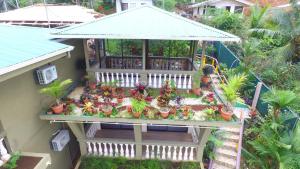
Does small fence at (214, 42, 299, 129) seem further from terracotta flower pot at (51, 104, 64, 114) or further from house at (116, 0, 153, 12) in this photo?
terracotta flower pot at (51, 104, 64, 114)

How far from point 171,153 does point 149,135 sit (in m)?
1.55

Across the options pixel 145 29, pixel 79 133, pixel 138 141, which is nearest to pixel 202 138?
pixel 138 141

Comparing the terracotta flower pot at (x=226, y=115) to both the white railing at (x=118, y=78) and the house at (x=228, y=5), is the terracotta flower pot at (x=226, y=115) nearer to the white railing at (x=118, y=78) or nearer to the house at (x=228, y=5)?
the white railing at (x=118, y=78)

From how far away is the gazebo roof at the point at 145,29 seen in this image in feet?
24.1

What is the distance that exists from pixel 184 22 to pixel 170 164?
251 inches

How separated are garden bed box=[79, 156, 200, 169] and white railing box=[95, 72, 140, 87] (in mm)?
3479

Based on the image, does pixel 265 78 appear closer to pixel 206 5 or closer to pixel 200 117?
pixel 200 117

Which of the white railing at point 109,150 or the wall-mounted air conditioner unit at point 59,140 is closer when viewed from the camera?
the wall-mounted air conditioner unit at point 59,140

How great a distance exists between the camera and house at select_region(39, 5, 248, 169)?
739 cm

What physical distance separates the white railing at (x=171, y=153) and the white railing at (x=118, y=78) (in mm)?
2988

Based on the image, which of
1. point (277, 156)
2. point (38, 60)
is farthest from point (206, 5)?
point (38, 60)

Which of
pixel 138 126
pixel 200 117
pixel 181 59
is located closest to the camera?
pixel 200 117

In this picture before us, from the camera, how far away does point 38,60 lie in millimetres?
6059

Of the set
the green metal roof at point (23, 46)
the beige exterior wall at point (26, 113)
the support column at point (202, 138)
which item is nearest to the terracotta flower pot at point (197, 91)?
the support column at point (202, 138)
